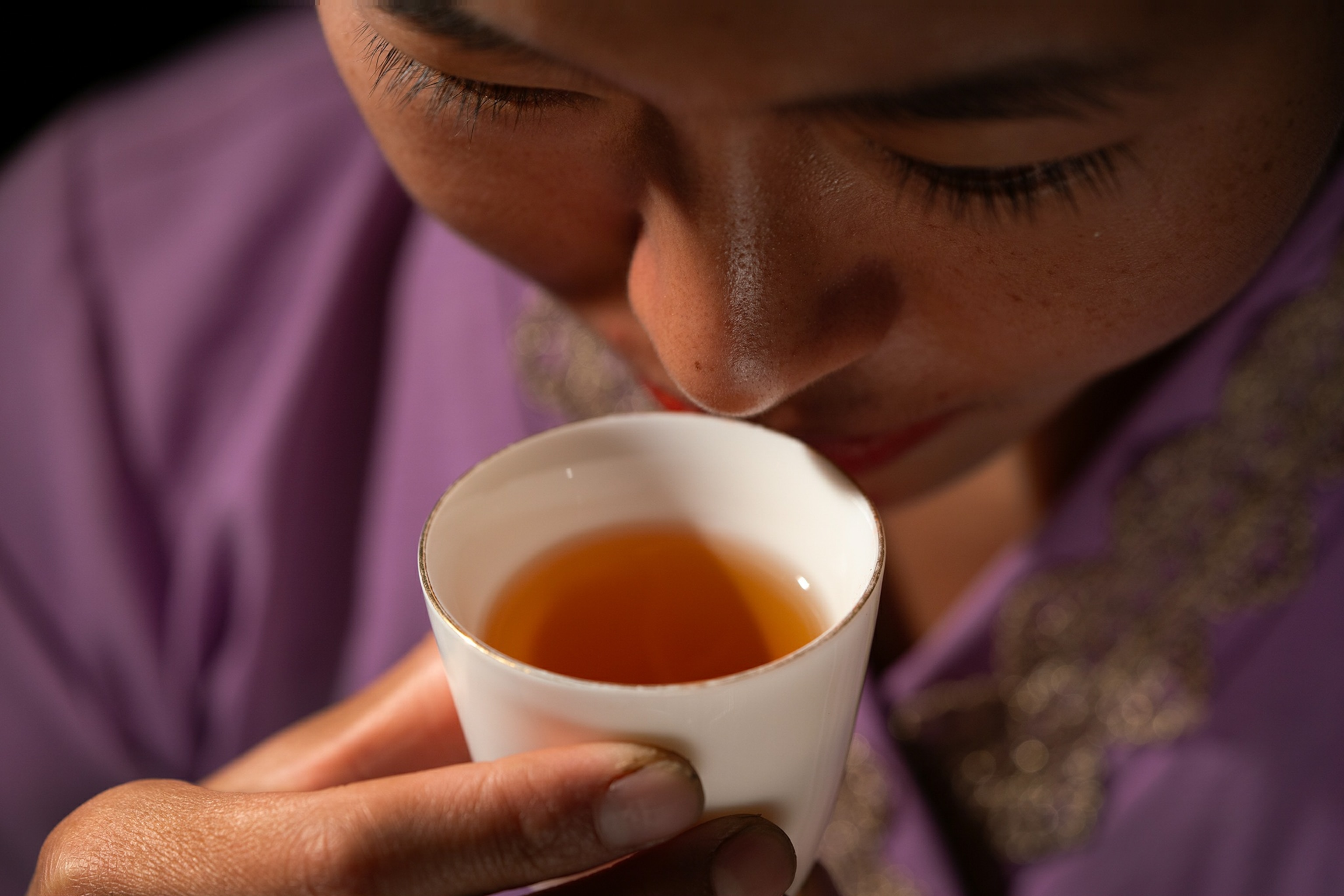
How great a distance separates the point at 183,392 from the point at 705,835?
0.90 meters

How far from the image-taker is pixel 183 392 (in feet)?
3.87

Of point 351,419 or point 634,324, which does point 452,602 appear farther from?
point 351,419

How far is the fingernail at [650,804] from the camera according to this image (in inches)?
19.7

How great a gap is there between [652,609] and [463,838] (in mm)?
238

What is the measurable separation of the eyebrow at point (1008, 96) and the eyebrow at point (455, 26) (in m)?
0.14

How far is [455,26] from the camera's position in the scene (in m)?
0.48

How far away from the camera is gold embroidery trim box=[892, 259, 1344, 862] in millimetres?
871

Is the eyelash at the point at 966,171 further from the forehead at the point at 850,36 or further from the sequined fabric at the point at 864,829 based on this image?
the sequined fabric at the point at 864,829

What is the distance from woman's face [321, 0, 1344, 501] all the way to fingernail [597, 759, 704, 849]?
205mm

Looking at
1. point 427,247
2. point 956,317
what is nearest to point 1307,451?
point 956,317

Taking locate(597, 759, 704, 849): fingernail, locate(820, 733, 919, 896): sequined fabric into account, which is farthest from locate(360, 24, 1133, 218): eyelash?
locate(820, 733, 919, 896): sequined fabric

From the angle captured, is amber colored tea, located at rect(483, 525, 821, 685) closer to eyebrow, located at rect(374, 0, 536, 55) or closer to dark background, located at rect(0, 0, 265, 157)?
eyebrow, located at rect(374, 0, 536, 55)

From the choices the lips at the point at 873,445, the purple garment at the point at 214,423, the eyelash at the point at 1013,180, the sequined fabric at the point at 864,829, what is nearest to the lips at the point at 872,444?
the lips at the point at 873,445

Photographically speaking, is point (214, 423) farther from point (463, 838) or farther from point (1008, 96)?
point (1008, 96)
